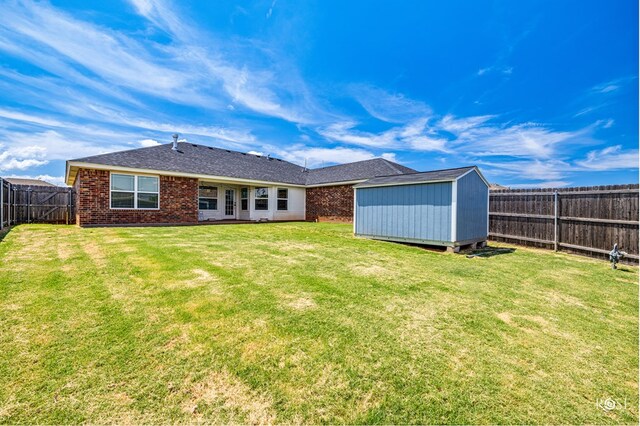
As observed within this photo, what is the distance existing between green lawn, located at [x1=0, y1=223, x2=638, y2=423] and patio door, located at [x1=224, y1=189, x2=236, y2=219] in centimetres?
1339

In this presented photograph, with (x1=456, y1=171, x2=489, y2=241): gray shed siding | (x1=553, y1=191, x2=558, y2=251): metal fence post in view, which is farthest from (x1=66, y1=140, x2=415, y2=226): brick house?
(x1=553, y1=191, x2=558, y2=251): metal fence post

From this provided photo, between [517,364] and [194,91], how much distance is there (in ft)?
51.8

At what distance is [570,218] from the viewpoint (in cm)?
852

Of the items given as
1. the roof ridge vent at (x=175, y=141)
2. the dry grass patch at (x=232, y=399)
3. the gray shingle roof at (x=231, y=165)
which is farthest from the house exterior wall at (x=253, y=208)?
the dry grass patch at (x=232, y=399)

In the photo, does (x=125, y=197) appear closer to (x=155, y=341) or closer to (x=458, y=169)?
(x=155, y=341)

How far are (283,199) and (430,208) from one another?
1206 cm

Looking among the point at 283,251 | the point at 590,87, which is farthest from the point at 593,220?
the point at 283,251

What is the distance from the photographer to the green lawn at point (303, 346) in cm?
183

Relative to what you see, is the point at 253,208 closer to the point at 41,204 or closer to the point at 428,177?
the point at 41,204

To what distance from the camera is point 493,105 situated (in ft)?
51.1

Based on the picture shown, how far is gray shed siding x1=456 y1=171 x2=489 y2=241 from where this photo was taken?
325 inches

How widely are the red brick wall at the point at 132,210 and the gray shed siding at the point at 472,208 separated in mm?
12774
